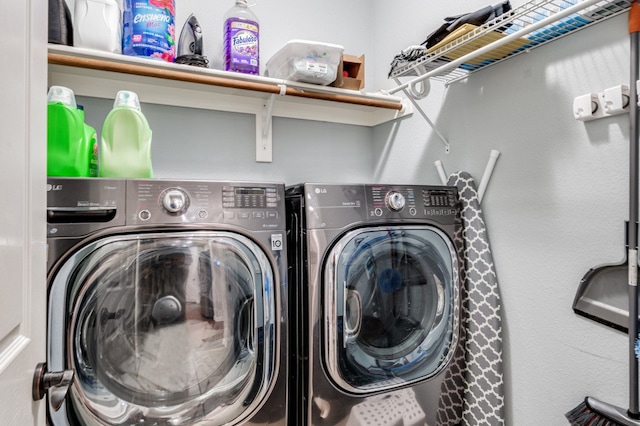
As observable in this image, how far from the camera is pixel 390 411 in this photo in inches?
50.3

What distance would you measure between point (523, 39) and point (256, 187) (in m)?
1.04

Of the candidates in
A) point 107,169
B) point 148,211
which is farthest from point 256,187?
point 107,169

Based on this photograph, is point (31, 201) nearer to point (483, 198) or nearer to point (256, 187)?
point (256, 187)

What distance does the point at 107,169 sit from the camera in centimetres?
118

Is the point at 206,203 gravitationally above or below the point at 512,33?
below

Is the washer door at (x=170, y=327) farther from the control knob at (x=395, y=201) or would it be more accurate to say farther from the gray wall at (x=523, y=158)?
the gray wall at (x=523, y=158)

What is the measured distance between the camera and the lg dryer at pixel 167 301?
937 mm

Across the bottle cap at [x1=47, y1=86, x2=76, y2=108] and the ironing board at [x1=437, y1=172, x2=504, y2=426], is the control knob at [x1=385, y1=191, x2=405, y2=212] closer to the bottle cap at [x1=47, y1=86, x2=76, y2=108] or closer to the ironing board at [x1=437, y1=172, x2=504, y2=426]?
the ironing board at [x1=437, y1=172, x2=504, y2=426]

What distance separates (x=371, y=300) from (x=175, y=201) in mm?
744

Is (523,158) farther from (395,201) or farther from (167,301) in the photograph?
(167,301)

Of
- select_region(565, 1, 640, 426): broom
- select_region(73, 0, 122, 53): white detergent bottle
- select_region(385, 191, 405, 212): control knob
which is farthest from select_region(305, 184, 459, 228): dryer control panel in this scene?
select_region(73, 0, 122, 53): white detergent bottle

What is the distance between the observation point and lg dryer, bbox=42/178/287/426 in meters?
0.94

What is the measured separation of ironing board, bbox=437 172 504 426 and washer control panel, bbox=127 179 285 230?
2.54 ft

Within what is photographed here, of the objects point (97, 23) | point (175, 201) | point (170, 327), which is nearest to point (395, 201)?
point (175, 201)
